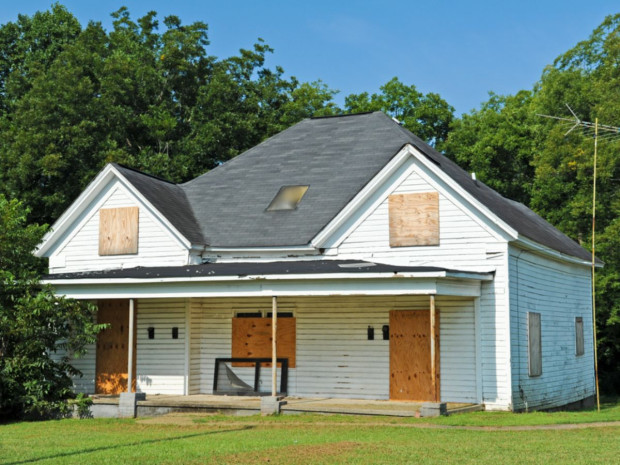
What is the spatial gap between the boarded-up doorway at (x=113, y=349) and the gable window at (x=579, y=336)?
13.6m

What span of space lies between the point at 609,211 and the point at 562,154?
3083 mm

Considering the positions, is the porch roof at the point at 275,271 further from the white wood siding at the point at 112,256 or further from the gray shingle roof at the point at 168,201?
the gray shingle roof at the point at 168,201

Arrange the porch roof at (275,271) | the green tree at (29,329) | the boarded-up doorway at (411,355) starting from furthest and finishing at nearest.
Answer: the boarded-up doorway at (411,355) < the green tree at (29,329) < the porch roof at (275,271)

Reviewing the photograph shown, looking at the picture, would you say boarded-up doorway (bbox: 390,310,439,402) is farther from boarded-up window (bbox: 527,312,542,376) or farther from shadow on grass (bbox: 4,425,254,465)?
Answer: shadow on grass (bbox: 4,425,254,465)

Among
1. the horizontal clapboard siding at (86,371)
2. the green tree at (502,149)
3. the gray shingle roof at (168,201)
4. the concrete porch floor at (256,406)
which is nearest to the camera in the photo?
the concrete porch floor at (256,406)

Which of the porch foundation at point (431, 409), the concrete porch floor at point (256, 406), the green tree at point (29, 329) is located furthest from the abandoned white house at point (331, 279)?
the porch foundation at point (431, 409)

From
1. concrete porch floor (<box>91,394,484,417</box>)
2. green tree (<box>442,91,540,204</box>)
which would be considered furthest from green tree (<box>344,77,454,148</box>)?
concrete porch floor (<box>91,394,484,417</box>)

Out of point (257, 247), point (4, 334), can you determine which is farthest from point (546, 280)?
point (4, 334)

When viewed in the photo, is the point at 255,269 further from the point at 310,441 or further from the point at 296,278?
the point at 310,441

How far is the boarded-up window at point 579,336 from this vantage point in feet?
86.2

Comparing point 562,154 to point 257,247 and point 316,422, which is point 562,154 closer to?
point 257,247

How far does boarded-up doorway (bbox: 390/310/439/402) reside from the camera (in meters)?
21.1

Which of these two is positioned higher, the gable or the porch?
the gable

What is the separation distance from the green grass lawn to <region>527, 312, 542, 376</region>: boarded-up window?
2.69 m
